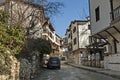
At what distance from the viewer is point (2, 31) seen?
1135cm

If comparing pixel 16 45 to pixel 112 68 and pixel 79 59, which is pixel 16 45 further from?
pixel 79 59

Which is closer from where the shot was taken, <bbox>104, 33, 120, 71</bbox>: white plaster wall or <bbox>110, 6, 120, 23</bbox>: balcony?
<bbox>110, 6, 120, 23</bbox>: balcony

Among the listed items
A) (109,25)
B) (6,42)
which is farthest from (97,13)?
(6,42)

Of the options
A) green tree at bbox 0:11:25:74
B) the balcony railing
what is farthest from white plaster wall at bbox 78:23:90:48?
green tree at bbox 0:11:25:74

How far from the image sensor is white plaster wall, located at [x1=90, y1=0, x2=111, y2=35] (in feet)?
88.1

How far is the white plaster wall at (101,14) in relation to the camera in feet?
88.1

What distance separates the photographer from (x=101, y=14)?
28.8 meters

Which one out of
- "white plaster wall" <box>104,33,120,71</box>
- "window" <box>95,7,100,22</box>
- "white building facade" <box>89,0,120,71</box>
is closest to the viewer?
"white building facade" <box>89,0,120,71</box>

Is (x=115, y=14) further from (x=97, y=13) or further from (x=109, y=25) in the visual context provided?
(x=97, y=13)

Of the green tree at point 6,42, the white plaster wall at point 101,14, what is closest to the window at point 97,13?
the white plaster wall at point 101,14

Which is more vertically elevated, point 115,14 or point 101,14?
point 101,14

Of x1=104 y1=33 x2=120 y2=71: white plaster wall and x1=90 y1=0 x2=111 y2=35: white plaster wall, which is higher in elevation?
x1=90 y1=0 x2=111 y2=35: white plaster wall

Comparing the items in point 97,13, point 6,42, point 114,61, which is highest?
point 97,13

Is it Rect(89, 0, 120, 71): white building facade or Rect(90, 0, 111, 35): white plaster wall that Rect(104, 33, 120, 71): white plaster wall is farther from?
Rect(90, 0, 111, 35): white plaster wall
